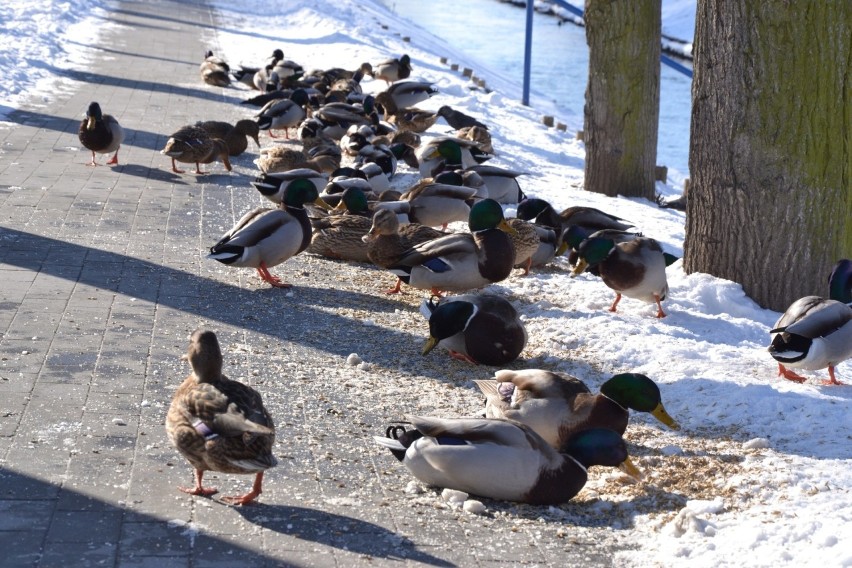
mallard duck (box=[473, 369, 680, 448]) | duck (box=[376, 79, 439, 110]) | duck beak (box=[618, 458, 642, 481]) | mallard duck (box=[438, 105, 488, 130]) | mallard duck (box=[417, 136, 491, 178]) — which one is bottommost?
mallard duck (box=[438, 105, 488, 130])

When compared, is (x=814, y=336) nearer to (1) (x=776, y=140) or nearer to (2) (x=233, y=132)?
(1) (x=776, y=140)

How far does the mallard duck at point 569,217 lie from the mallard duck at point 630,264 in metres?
1.29

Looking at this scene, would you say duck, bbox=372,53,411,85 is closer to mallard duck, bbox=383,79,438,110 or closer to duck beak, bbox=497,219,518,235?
mallard duck, bbox=383,79,438,110

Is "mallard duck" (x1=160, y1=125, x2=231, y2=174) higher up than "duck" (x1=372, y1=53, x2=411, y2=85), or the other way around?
"mallard duck" (x1=160, y1=125, x2=231, y2=174)

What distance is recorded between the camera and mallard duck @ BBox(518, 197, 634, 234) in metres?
8.59

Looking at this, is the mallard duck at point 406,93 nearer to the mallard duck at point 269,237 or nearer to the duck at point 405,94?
the duck at point 405,94

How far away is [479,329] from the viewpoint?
6.21 m

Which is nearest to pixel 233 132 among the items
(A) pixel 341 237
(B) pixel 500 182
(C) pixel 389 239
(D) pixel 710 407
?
(B) pixel 500 182

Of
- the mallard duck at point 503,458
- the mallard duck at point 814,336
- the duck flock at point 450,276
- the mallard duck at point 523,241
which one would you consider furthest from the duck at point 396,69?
the mallard duck at point 503,458

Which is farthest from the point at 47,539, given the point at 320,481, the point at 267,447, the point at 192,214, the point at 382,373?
the point at 192,214

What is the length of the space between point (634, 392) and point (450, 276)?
95.9 inches

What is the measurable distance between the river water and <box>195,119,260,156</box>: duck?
6.12m

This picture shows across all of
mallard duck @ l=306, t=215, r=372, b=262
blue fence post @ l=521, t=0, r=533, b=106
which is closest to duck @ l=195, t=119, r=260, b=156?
mallard duck @ l=306, t=215, r=372, b=262

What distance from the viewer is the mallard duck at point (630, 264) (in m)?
7.01
